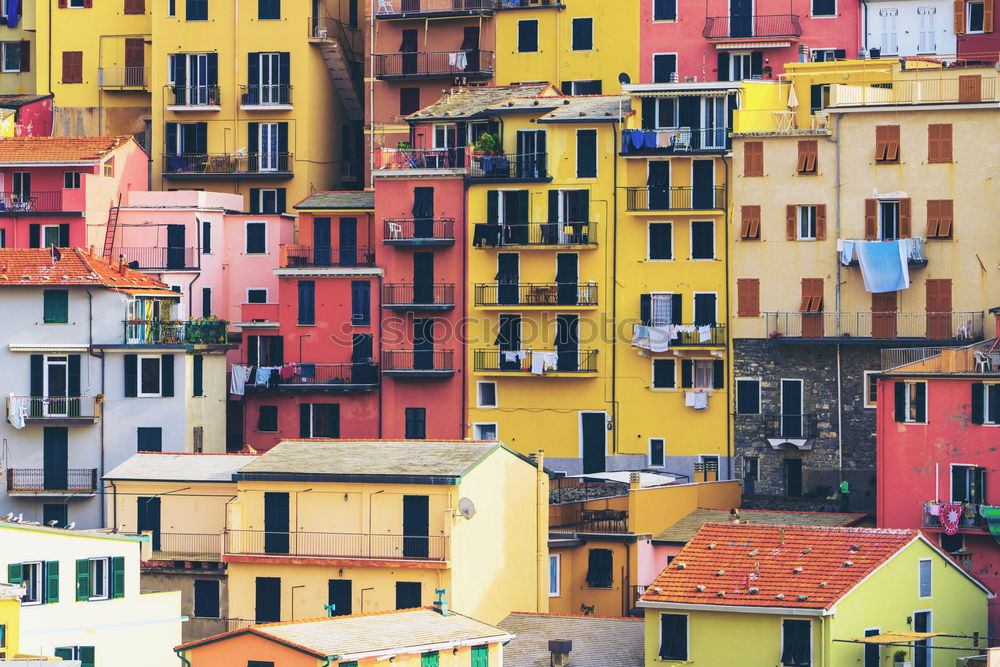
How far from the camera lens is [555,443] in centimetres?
9475

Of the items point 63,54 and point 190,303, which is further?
point 63,54

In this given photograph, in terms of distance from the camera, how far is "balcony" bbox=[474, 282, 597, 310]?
94.7 m

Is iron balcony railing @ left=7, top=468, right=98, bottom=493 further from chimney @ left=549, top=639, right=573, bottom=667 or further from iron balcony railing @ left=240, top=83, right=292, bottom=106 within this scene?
chimney @ left=549, top=639, right=573, bottom=667

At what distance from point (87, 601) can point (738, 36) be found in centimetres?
3924

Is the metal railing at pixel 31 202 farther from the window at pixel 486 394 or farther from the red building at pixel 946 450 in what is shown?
the red building at pixel 946 450

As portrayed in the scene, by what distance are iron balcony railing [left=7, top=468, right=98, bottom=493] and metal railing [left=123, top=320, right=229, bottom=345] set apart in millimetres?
4807

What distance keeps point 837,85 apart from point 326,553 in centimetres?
2643

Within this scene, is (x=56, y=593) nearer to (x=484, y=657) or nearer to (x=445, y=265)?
(x=484, y=657)

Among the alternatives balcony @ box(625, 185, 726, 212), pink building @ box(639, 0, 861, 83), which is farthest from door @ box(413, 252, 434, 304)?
pink building @ box(639, 0, 861, 83)

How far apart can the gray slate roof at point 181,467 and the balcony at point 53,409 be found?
7.19 meters

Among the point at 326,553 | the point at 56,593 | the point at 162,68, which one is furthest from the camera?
the point at 162,68

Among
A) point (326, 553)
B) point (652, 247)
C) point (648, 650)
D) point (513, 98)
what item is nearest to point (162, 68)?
point (513, 98)

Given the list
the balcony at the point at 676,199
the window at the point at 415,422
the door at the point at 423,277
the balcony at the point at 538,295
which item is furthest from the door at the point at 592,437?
the balcony at the point at 676,199

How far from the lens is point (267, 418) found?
322 feet
